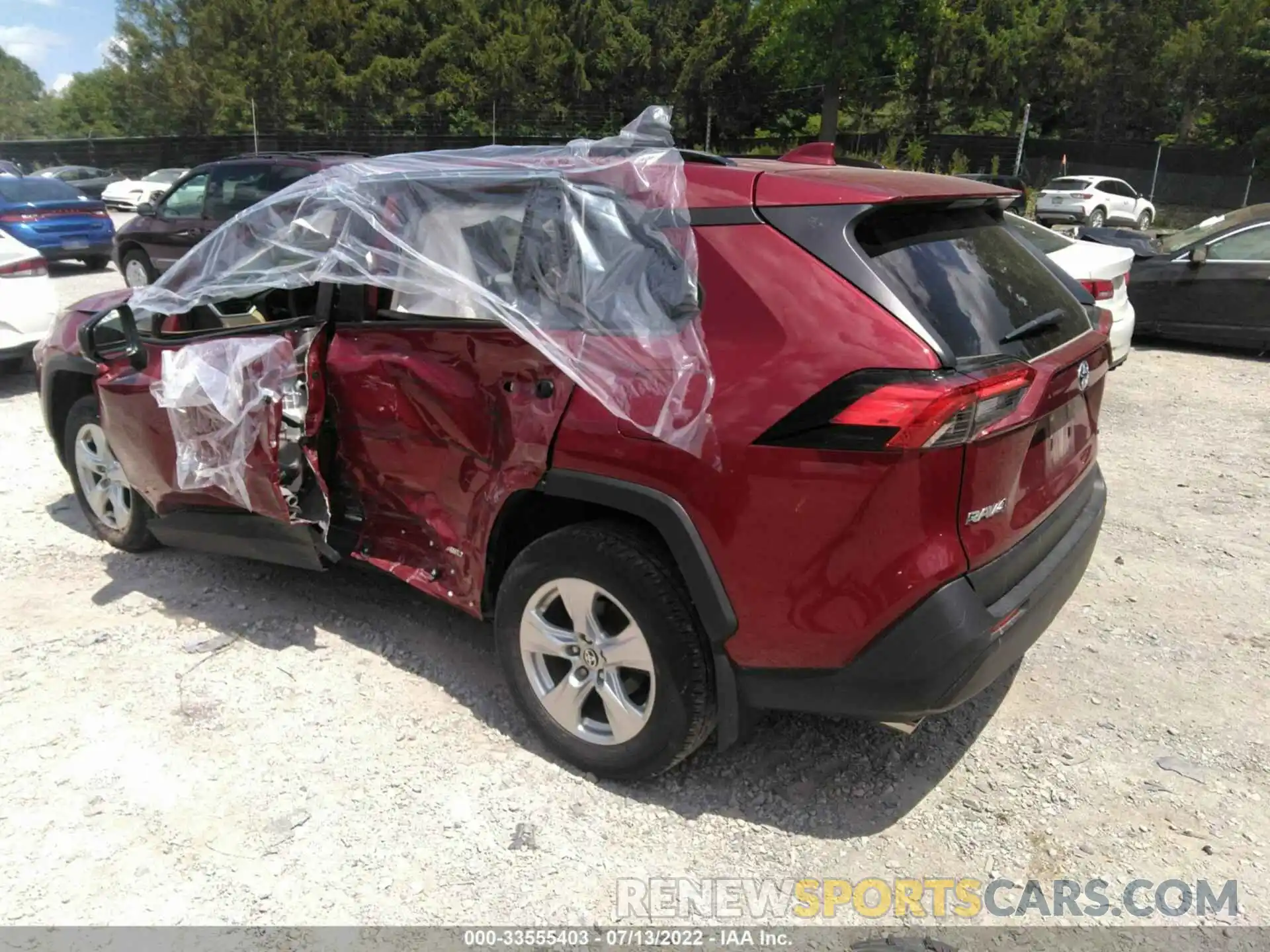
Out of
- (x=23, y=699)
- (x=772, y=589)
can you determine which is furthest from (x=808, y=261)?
(x=23, y=699)

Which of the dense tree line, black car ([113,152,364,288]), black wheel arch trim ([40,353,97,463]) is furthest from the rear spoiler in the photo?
the dense tree line

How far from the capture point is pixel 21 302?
292 inches

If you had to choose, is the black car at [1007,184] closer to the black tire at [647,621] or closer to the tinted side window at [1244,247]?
the black tire at [647,621]

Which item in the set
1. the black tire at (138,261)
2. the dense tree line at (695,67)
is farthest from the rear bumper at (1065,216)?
the black tire at (138,261)

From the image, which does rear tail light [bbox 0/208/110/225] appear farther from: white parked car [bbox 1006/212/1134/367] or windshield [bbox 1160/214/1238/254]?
windshield [bbox 1160/214/1238/254]

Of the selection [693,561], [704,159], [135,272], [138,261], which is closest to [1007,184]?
[704,159]

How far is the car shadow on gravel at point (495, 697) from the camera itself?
2.86 m

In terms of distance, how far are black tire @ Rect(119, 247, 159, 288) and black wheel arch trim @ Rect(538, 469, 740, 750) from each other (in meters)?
10.4

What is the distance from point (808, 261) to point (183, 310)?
2618 millimetres

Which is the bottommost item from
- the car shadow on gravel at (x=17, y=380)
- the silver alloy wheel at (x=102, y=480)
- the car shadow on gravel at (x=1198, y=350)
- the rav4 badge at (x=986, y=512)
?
the car shadow on gravel at (x=17, y=380)

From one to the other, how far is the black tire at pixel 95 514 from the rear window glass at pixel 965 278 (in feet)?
11.4

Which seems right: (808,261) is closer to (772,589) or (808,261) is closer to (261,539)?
(772,589)

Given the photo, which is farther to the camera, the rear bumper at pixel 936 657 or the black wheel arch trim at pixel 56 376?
the black wheel arch trim at pixel 56 376

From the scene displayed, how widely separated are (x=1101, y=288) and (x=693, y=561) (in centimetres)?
597
